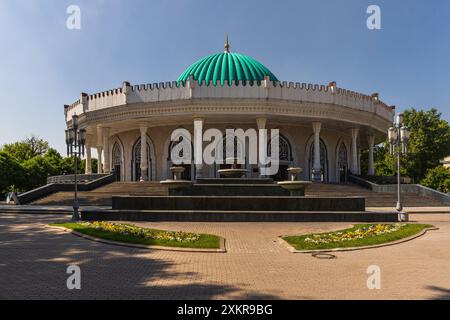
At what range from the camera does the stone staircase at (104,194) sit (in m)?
24.0

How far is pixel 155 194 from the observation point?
84.5ft

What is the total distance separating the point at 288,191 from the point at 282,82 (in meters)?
14.0

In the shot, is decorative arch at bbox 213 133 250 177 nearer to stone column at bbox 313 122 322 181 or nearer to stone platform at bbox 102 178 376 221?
stone column at bbox 313 122 322 181

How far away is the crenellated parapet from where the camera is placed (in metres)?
29.9

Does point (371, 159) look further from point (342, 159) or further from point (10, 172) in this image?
point (10, 172)

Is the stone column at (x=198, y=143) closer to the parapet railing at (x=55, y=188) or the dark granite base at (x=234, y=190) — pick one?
the parapet railing at (x=55, y=188)

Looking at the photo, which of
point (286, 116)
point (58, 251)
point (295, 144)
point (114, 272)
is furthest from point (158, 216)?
point (295, 144)

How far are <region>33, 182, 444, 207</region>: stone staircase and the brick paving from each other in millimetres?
13441

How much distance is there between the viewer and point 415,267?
25.2 feet

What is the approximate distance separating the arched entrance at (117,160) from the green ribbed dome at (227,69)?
10.2 metres

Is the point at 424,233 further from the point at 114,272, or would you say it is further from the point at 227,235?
the point at 114,272

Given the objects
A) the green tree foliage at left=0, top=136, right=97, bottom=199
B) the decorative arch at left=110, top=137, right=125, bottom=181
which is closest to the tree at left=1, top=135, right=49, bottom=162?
the green tree foliage at left=0, top=136, right=97, bottom=199

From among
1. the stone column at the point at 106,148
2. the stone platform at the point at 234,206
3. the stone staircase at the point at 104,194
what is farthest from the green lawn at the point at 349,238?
the stone column at the point at 106,148
